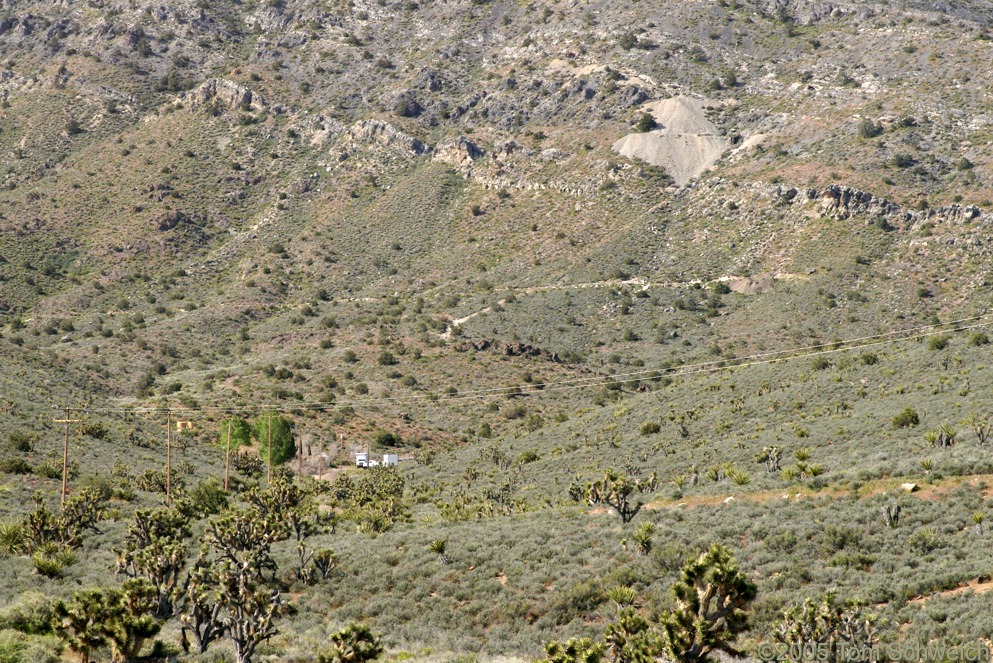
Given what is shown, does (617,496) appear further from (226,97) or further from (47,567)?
(226,97)

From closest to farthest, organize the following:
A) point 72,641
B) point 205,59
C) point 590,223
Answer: point 72,641
point 590,223
point 205,59

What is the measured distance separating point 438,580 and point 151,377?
6536 cm

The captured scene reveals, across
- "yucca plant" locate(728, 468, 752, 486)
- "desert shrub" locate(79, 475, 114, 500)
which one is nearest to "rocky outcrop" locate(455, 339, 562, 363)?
"desert shrub" locate(79, 475, 114, 500)

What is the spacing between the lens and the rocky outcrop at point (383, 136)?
13738cm

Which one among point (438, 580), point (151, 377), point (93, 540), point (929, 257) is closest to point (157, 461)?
point (93, 540)

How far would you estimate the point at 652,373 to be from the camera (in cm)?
8262

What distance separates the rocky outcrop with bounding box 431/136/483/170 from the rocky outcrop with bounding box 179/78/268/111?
36078 millimetres

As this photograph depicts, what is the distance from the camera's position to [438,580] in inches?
1156

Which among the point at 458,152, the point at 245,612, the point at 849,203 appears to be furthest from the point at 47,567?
the point at 458,152

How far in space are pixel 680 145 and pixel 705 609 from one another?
114m

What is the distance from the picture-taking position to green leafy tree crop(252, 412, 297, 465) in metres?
67.9

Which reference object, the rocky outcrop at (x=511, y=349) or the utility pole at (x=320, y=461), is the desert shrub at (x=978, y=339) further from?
the utility pole at (x=320, y=461)

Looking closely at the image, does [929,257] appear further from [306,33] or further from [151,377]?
[306,33]

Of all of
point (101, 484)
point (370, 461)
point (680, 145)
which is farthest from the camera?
point (680, 145)
